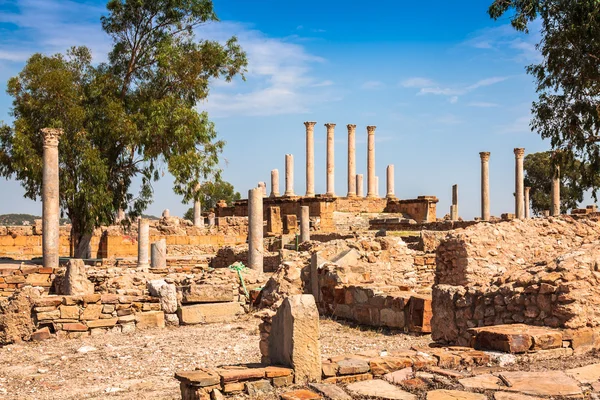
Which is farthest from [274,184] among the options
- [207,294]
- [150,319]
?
[150,319]

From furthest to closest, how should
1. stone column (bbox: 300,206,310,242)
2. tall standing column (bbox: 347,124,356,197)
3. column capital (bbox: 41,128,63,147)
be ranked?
tall standing column (bbox: 347,124,356,197) → stone column (bbox: 300,206,310,242) → column capital (bbox: 41,128,63,147)

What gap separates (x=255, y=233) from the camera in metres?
17.0

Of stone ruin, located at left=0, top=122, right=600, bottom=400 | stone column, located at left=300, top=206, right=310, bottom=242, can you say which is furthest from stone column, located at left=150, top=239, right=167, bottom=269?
stone column, located at left=300, top=206, right=310, bottom=242

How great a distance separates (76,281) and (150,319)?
7.49ft

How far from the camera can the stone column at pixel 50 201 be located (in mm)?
18234

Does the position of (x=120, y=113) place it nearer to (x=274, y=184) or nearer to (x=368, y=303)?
(x=368, y=303)

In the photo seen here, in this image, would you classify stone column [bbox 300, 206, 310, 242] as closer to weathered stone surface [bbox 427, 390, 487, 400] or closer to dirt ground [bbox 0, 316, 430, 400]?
dirt ground [bbox 0, 316, 430, 400]

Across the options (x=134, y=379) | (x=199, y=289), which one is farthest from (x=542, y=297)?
(x=199, y=289)

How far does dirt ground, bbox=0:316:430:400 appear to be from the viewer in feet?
22.9

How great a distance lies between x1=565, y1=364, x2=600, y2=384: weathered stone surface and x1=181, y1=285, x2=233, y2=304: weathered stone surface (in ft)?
25.2

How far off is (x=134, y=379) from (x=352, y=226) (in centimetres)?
3038

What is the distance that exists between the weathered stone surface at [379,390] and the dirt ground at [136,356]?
1.81 metres

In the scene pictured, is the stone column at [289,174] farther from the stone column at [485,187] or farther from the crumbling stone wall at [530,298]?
the crumbling stone wall at [530,298]

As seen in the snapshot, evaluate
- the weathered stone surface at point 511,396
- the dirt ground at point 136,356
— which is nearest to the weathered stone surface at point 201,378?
the dirt ground at point 136,356
